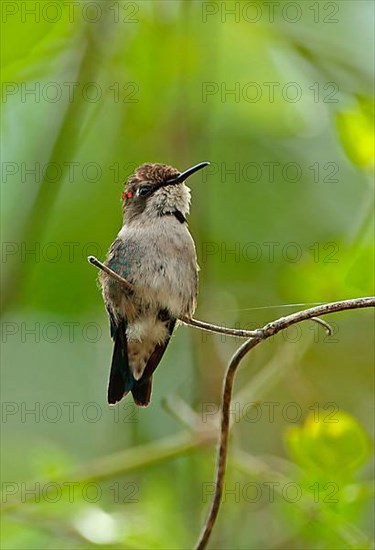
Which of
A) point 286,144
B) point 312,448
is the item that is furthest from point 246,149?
point 312,448

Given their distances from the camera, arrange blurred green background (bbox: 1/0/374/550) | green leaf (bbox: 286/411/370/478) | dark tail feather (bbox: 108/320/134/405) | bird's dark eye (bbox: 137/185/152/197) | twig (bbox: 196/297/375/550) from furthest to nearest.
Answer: blurred green background (bbox: 1/0/374/550), bird's dark eye (bbox: 137/185/152/197), green leaf (bbox: 286/411/370/478), dark tail feather (bbox: 108/320/134/405), twig (bbox: 196/297/375/550)

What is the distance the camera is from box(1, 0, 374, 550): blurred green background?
3.04 metres

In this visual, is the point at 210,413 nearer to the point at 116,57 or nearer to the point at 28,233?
the point at 28,233

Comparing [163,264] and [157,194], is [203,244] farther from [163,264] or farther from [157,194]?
[163,264]

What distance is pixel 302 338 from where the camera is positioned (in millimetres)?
3455

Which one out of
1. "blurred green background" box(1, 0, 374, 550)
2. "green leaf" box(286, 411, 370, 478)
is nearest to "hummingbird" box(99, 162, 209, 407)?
"blurred green background" box(1, 0, 374, 550)

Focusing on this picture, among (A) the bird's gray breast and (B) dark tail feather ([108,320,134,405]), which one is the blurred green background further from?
(B) dark tail feather ([108,320,134,405])

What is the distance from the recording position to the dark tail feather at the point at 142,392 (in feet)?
8.55

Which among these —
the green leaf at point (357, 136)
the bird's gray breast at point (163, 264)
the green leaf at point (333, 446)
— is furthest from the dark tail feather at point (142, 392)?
the green leaf at point (357, 136)

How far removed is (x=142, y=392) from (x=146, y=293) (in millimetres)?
270

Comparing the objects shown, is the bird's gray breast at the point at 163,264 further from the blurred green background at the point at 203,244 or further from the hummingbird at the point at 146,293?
the blurred green background at the point at 203,244

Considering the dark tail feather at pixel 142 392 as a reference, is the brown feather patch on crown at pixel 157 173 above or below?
above

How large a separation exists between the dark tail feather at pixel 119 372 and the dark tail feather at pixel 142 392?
0.09 ft

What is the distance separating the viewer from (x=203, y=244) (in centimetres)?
381
